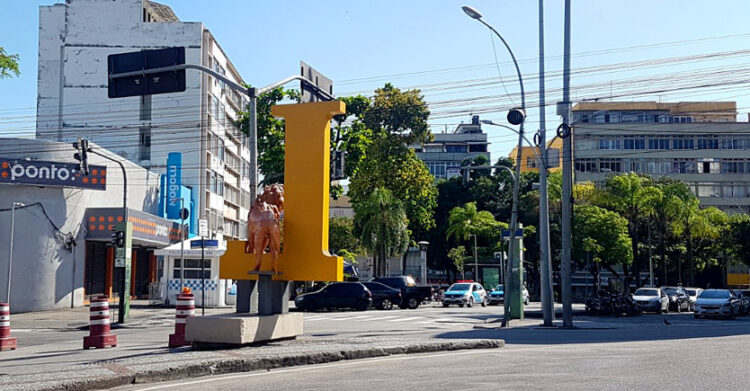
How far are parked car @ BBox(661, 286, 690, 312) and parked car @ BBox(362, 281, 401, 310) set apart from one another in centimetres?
1690

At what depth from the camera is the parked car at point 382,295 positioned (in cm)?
3969

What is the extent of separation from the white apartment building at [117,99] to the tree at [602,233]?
29.2 metres

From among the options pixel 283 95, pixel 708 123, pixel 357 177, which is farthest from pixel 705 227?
pixel 283 95

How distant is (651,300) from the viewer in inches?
1569

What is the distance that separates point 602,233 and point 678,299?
14.1m

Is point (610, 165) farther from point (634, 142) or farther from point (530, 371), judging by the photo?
point (530, 371)

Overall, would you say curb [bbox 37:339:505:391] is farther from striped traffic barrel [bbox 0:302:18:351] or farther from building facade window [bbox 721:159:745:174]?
building facade window [bbox 721:159:745:174]

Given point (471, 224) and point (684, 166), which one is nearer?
point (471, 224)

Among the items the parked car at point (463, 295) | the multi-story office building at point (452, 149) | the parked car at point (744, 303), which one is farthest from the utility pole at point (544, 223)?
the multi-story office building at point (452, 149)

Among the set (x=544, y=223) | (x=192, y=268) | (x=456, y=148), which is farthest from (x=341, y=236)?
(x=544, y=223)

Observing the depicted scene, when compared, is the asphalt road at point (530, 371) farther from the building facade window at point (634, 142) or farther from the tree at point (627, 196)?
the building facade window at point (634, 142)

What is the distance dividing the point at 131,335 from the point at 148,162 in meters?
35.5

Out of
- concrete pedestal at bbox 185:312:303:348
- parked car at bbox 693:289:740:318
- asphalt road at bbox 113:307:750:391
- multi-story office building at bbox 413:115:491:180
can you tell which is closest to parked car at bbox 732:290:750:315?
parked car at bbox 693:289:740:318

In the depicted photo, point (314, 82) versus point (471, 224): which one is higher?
point (314, 82)
